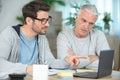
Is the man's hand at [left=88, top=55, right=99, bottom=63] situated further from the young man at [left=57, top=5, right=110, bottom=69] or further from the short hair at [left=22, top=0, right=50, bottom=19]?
the short hair at [left=22, top=0, right=50, bottom=19]

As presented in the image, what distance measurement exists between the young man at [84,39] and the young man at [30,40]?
0.20 m

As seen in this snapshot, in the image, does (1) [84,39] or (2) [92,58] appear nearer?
(2) [92,58]

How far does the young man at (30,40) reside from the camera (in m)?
2.18

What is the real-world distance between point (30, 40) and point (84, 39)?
59 cm

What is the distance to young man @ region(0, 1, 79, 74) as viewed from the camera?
2.18 meters

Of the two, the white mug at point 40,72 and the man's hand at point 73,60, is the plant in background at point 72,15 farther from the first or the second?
the white mug at point 40,72

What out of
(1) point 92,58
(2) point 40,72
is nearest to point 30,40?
(1) point 92,58

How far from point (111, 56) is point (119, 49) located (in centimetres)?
382

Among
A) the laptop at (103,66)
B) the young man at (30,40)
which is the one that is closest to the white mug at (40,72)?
the laptop at (103,66)

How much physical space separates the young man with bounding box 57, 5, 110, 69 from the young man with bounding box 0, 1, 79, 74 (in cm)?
20

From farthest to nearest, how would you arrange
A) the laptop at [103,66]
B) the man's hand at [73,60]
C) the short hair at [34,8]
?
the short hair at [34,8]
the man's hand at [73,60]
the laptop at [103,66]

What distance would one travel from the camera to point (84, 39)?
8.77ft

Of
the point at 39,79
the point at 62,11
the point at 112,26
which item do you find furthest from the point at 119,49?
the point at 39,79

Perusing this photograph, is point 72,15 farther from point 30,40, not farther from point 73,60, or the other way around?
point 73,60
